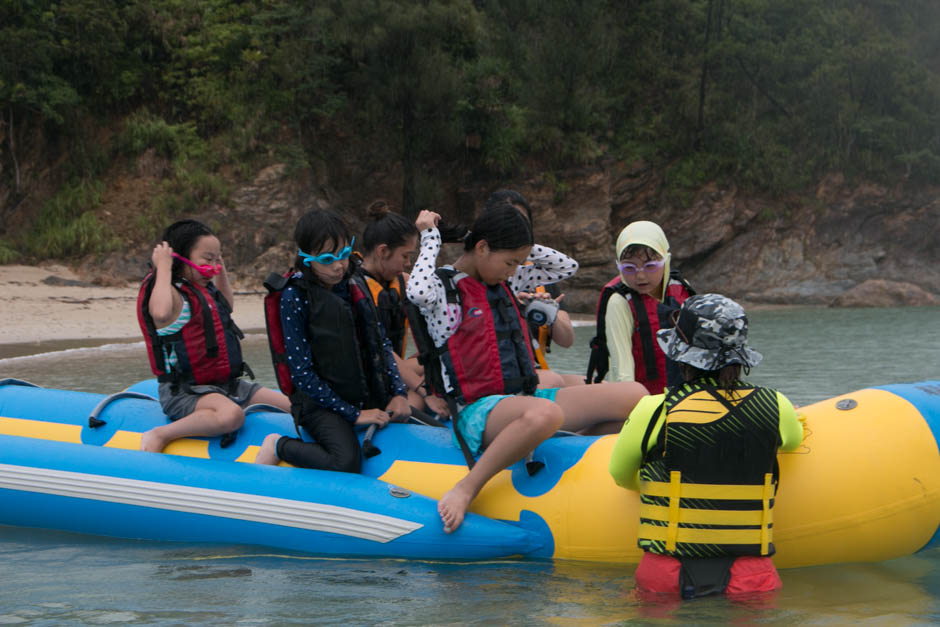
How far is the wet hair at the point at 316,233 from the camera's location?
328 cm

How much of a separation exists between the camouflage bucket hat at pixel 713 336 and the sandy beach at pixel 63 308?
37.0 ft

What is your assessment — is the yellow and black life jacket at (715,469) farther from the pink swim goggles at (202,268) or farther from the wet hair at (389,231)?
the pink swim goggles at (202,268)

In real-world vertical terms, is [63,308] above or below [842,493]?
above

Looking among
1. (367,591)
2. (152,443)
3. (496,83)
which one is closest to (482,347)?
(367,591)

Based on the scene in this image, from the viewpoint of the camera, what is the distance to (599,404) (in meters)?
3.20

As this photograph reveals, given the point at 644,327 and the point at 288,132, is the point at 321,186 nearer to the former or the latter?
the point at 288,132

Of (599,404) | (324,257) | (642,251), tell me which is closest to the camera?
(599,404)

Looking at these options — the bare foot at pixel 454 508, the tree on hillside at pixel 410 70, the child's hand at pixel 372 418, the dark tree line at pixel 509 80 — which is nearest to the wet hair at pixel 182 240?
the child's hand at pixel 372 418

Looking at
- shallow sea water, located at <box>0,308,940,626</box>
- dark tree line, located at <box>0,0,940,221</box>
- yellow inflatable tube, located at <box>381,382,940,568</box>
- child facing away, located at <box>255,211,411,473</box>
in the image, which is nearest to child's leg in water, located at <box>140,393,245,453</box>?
child facing away, located at <box>255,211,411,473</box>

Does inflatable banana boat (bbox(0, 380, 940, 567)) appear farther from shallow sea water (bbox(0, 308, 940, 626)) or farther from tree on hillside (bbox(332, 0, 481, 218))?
tree on hillside (bbox(332, 0, 481, 218))

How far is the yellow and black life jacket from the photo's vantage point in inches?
94.3

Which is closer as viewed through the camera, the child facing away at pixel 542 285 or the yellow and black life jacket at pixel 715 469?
the yellow and black life jacket at pixel 715 469

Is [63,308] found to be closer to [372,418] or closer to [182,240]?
[182,240]

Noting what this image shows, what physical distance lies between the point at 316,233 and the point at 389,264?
2.46 ft
